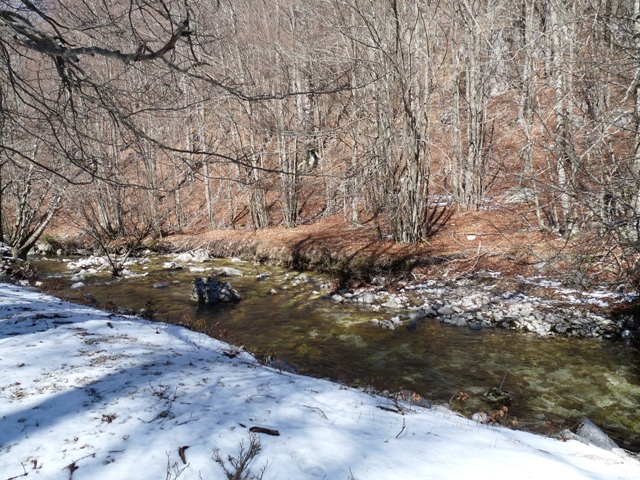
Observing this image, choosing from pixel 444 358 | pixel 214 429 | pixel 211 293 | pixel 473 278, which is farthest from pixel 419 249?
pixel 214 429

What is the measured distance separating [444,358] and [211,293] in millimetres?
5636

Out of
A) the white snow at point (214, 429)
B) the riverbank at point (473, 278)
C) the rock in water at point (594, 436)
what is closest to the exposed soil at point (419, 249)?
the riverbank at point (473, 278)

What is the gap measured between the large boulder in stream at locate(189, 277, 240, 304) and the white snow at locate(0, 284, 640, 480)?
532 cm

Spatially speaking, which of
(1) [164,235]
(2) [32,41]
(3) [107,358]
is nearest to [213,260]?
(1) [164,235]

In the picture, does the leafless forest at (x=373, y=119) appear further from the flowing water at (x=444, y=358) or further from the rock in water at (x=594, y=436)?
the flowing water at (x=444, y=358)

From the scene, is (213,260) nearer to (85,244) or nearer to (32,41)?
(85,244)

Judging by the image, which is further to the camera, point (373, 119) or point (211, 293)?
point (373, 119)

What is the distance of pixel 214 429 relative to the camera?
2.50 m

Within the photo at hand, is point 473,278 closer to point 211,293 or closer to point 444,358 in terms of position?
point 444,358

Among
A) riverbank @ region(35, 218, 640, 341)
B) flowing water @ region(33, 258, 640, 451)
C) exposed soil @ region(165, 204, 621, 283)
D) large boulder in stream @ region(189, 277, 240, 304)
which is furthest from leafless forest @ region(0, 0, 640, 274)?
large boulder in stream @ region(189, 277, 240, 304)

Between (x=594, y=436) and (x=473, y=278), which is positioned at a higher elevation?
(x=473, y=278)

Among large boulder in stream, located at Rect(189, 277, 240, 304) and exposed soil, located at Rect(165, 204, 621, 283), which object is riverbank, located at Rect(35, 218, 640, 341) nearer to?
exposed soil, located at Rect(165, 204, 621, 283)

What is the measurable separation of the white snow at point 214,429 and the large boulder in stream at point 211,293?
210 inches

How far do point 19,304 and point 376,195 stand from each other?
36.2ft
